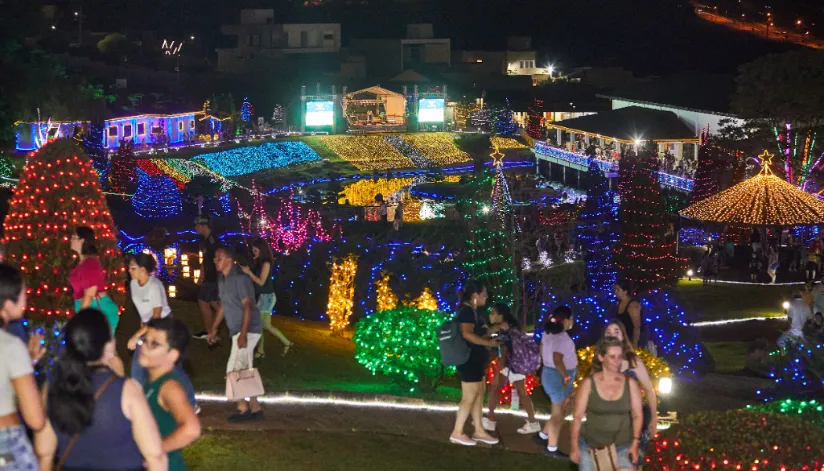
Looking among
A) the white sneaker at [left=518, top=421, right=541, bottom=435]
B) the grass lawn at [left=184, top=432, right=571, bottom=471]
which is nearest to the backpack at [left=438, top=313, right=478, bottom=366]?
the grass lawn at [left=184, top=432, right=571, bottom=471]

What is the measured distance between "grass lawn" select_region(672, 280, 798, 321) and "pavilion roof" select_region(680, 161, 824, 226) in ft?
5.27

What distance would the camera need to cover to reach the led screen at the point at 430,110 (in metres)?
74.8

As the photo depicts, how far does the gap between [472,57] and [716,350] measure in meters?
80.4

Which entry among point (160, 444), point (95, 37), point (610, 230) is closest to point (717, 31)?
point (95, 37)

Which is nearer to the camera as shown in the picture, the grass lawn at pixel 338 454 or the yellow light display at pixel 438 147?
the grass lawn at pixel 338 454

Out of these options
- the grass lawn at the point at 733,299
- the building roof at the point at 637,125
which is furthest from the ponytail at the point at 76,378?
the building roof at the point at 637,125

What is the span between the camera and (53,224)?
45.9 ft

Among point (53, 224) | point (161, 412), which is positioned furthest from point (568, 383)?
point (53, 224)

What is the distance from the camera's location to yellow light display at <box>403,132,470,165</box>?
67.2 metres

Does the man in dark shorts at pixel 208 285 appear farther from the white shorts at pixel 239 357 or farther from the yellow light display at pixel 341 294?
the yellow light display at pixel 341 294

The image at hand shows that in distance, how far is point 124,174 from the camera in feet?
151

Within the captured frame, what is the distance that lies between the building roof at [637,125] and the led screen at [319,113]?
63.3 ft

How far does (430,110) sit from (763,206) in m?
46.0

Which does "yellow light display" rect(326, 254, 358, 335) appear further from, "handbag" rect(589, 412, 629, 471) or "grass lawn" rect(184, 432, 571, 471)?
"handbag" rect(589, 412, 629, 471)
